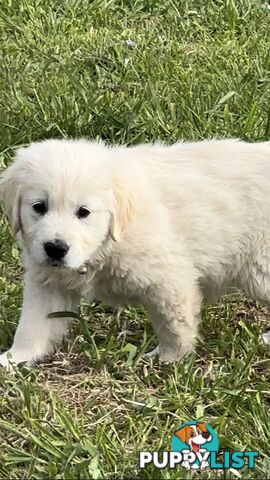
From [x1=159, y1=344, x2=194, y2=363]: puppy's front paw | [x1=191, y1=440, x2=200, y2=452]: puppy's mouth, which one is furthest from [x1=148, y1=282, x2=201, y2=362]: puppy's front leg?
[x1=191, y1=440, x2=200, y2=452]: puppy's mouth

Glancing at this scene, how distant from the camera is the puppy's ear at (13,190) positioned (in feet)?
11.2

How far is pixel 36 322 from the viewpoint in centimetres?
371

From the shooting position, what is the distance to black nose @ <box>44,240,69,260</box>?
3.26 metres

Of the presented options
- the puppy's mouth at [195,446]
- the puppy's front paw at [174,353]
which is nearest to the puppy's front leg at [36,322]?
the puppy's front paw at [174,353]

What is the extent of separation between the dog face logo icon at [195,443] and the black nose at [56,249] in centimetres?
72

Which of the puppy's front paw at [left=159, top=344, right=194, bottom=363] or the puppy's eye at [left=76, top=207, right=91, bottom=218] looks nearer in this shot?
the puppy's eye at [left=76, top=207, right=91, bottom=218]

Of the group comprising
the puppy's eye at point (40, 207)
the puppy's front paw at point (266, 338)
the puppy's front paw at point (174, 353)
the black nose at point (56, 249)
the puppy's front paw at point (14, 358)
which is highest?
the puppy's eye at point (40, 207)

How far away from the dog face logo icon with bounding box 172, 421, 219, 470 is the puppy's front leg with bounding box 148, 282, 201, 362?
1.45ft

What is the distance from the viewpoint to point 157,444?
3.21m

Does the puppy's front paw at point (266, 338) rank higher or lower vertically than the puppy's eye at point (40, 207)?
lower

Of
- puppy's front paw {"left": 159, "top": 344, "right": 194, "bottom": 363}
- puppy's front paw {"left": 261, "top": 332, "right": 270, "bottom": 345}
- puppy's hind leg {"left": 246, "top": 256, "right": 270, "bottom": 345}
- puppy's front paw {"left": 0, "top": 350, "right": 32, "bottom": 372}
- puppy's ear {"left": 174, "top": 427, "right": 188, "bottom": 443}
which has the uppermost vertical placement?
puppy's hind leg {"left": 246, "top": 256, "right": 270, "bottom": 345}

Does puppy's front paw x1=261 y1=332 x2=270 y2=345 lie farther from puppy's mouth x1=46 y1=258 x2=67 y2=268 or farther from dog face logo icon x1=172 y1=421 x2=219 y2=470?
puppy's mouth x1=46 y1=258 x2=67 y2=268

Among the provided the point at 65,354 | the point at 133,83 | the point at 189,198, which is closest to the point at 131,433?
the point at 65,354

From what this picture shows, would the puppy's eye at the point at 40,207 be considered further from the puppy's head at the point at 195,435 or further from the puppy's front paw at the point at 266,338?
the puppy's front paw at the point at 266,338
